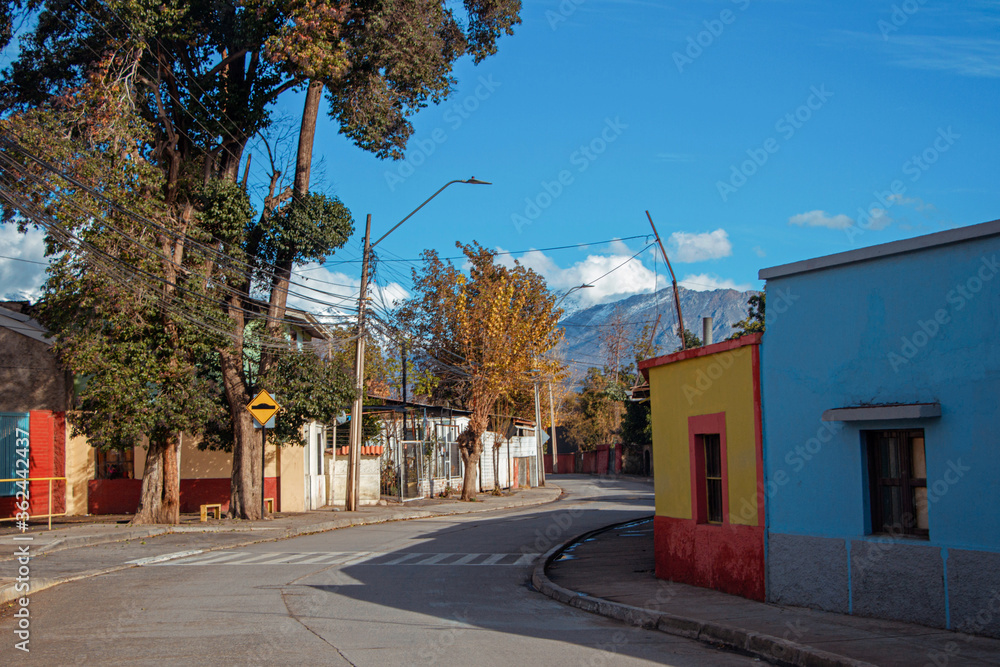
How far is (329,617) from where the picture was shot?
925cm

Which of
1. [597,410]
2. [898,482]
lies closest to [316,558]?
[898,482]

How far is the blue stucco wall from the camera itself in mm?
8031

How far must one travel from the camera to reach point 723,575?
11117 mm

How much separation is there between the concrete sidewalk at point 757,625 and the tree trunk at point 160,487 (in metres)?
10.6

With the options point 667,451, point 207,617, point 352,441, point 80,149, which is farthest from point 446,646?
point 352,441

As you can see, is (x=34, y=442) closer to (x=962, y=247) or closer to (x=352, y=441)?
(x=352, y=441)

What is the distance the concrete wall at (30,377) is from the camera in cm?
2061

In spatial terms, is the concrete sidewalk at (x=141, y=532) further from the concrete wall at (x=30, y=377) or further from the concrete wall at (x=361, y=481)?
the concrete wall at (x=30, y=377)

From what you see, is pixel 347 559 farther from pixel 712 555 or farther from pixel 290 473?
pixel 290 473

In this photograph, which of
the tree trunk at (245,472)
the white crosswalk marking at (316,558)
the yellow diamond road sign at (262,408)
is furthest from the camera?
the tree trunk at (245,472)

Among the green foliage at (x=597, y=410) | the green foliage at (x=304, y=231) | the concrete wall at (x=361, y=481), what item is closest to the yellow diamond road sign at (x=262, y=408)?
the green foliage at (x=304, y=231)

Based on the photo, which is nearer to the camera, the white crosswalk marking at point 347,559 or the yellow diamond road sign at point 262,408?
the white crosswalk marking at point 347,559

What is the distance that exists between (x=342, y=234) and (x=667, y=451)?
1292cm

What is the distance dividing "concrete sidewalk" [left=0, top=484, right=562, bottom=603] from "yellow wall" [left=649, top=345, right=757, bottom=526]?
8.72 m
